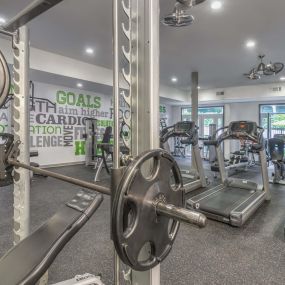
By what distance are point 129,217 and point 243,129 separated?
13.4 ft

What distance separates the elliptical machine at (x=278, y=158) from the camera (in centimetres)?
529

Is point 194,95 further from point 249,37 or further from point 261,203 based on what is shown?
point 261,203

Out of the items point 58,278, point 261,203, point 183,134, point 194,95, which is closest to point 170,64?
point 194,95

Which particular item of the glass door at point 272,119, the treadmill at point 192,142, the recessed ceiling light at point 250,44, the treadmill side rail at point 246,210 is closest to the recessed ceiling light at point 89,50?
the treadmill at point 192,142

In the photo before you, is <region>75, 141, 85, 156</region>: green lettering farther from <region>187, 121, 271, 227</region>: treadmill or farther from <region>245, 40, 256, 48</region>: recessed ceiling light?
<region>245, 40, 256, 48</region>: recessed ceiling light

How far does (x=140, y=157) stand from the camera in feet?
2.19

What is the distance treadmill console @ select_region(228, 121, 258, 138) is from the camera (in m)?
4.21

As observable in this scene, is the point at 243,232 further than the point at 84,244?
Yes

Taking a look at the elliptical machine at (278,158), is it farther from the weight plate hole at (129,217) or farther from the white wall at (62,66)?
the weight plate hole at (129,217)

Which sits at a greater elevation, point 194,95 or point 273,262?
point 194,95

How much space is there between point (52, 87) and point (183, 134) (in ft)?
13.5

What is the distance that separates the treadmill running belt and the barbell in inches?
98.7

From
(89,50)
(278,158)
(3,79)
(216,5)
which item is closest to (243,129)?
(278,158)

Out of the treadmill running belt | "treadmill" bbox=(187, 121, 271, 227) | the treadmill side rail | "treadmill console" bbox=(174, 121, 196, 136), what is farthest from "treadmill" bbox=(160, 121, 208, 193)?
the treadmill side rail
